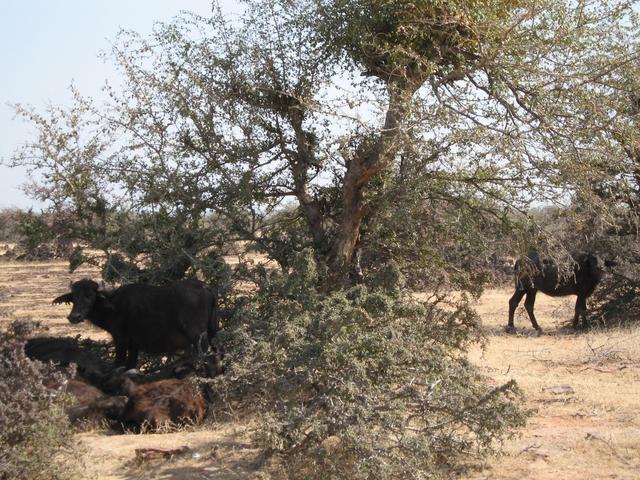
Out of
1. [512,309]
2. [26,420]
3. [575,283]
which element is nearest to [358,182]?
[26,420]

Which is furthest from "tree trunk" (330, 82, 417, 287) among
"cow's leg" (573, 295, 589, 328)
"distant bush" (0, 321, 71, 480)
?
"cow's leg" (573, 295, 589, 328)

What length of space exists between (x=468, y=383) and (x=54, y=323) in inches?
436

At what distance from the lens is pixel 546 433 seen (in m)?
7.20

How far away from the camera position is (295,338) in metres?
6.78

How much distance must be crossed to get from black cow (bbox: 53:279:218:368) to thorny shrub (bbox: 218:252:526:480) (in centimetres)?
121

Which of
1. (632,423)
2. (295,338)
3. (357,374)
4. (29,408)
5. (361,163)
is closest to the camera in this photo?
(29,408)

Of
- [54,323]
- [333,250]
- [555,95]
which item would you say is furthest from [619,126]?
[54,323]

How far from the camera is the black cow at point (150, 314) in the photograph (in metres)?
8.84

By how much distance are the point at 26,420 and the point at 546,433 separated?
180 inches

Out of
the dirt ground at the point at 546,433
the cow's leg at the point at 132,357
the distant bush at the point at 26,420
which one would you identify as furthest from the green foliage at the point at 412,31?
the distant bush at the point at 26,420

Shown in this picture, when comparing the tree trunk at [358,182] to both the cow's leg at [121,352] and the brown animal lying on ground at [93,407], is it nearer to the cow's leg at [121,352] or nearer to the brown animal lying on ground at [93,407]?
the cow's leg at [121,352]

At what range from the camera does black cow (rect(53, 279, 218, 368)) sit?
8844 millimetres

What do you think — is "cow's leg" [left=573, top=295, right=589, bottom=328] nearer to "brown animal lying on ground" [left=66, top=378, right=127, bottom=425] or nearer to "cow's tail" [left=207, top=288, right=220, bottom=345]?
"cow's tail" [left=207, top=288, right=220, bottom=345]

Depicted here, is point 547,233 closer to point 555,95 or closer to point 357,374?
point 555,95
